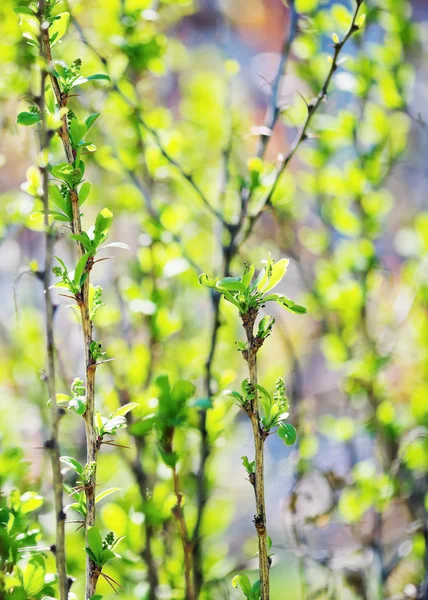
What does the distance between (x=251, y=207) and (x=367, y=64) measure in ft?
1.27

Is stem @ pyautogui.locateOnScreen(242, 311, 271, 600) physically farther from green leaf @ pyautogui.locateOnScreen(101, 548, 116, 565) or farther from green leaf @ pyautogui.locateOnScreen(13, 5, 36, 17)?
green leaf @ pyautogui.locateOnScreen(13, 5, 36, 17)

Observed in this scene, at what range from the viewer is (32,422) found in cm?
157

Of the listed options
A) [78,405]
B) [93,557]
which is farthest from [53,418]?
[93,557]

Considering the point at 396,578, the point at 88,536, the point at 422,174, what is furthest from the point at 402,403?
the point at 422,174

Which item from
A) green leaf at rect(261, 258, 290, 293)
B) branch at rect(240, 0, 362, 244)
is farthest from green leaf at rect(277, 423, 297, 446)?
branch at rect(240, 0, 362, 244)

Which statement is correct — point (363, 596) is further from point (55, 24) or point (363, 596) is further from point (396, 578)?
point (55, 24)

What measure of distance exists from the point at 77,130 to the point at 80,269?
14 cm

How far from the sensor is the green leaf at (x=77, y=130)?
57 centimetres

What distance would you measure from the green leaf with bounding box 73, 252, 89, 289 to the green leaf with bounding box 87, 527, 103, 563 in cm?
21

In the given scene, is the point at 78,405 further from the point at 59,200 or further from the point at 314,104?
the point at 314,104

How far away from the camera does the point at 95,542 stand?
530 millimetres

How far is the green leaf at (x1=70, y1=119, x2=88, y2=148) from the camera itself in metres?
0.57

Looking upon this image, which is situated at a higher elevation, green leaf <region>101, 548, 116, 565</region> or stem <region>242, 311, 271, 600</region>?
stem <region>242, 311, 271, 600</region>

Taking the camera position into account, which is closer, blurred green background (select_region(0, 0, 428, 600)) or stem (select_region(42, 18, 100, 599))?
stem (select_region(42, 18, 100, 599))
